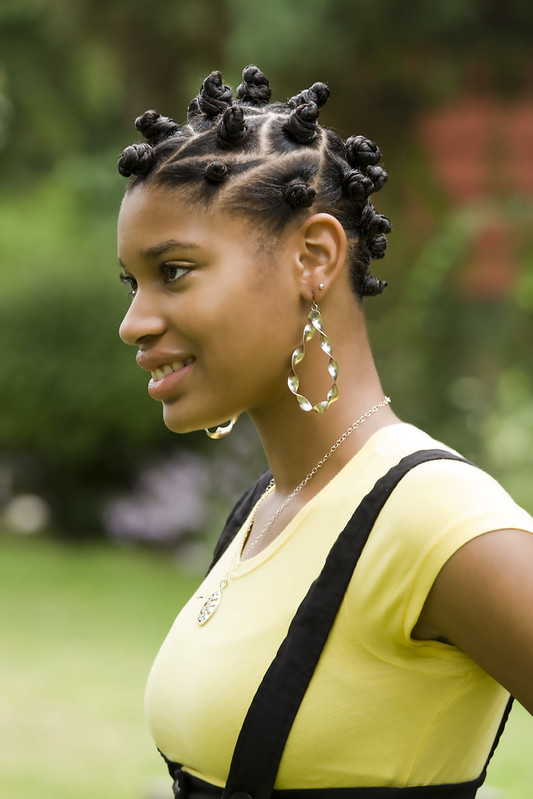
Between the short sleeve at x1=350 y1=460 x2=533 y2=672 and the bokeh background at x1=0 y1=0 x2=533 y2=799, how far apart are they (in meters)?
5.95

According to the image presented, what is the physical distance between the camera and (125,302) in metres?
10.1

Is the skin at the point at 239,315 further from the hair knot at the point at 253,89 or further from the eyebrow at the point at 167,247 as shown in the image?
the hair knot at the point at 253,89

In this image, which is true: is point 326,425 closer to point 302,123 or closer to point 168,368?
point 168,368

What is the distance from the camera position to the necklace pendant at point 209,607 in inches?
77.6

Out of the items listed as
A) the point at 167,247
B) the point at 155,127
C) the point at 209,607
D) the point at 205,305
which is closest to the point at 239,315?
Answer: the point at 205,305

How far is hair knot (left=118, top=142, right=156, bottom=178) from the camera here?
6.23 ft

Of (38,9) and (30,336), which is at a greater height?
(38,9)

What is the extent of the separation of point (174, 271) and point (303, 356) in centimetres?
25

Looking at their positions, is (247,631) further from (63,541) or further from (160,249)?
(63,541)

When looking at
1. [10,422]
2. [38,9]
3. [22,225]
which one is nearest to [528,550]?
[10,422]

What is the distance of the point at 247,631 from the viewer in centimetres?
183

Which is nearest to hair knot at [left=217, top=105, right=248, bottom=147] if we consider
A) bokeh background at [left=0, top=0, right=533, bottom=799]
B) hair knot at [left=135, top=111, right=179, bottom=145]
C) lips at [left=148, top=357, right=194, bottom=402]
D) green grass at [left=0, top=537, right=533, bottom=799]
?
hair knot at [left=135, top=111, right=179, bottom=145]

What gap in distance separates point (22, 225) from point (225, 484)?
12.2ft

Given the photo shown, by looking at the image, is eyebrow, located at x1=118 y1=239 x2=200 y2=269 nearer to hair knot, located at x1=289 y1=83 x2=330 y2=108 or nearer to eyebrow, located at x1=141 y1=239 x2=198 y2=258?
eyebrow, located at x1=141 y1=239 x2=198 y2=258
